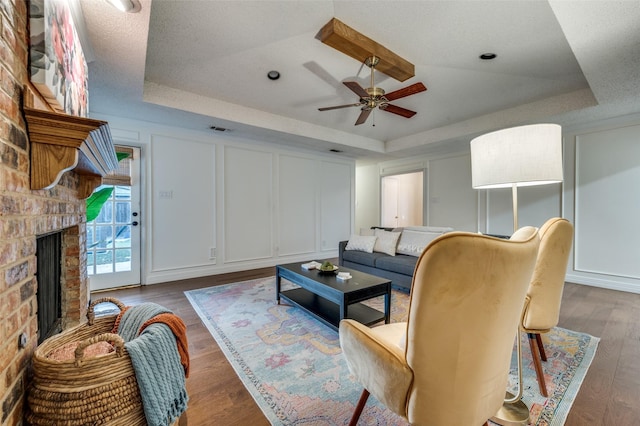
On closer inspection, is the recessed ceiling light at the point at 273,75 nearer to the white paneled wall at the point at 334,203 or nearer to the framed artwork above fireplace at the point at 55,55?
the framed artwork above fireplace at the point at 55,55

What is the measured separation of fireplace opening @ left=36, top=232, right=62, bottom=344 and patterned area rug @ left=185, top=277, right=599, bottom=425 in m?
1.05

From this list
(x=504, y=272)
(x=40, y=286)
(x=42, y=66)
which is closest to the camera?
(x=504, y=272)

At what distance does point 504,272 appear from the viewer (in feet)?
2.85

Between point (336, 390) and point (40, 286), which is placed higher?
point (40, 286)

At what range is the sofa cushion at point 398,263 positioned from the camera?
10.9ft

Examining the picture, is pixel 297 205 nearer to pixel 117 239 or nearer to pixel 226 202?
pixel 226 202

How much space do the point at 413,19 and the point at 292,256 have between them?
419 centimetres

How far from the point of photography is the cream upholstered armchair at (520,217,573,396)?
4.76 feet

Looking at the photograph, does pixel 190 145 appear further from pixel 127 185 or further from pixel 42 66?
pixel 42 66

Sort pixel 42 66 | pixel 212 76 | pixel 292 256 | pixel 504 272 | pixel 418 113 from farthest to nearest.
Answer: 1. pixel 292 256
2. pixel 418 113
3. pixel 212 76
4. pixel 42 66
5. pixel 504 272

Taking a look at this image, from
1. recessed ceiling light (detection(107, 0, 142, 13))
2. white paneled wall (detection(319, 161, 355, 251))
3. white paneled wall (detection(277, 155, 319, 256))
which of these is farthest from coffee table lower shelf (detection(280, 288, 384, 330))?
white paneled wall (detection(319, 161, 355, 251))

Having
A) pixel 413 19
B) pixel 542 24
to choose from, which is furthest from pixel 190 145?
pixel 542 24

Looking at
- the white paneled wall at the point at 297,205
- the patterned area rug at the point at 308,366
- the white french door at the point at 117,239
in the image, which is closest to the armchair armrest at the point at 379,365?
the patterned area rug at the point at 308,366

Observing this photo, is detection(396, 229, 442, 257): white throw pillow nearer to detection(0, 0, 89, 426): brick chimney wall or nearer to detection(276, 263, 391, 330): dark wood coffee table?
detection(276, 263, 391, 330): dark wood coffee table
